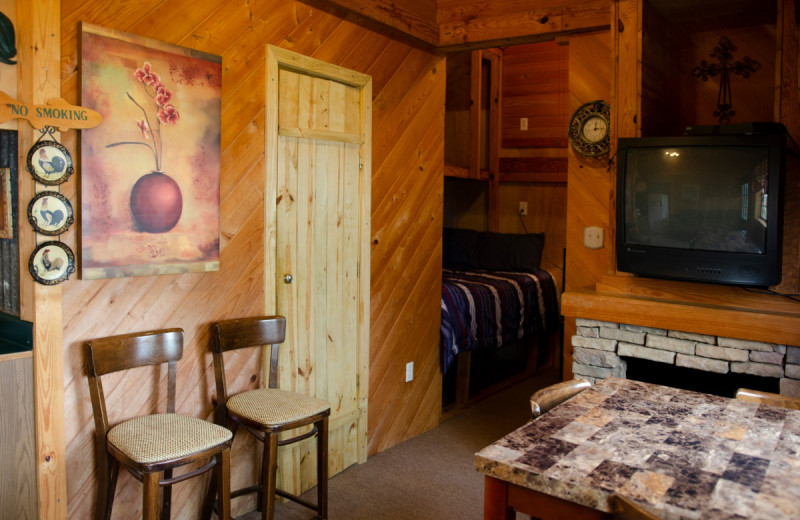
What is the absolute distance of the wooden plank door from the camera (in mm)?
3059

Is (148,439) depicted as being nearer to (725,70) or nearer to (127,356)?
(127,356)

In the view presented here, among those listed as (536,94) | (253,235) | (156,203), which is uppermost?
(536,94)

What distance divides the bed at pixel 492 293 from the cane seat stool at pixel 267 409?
5.12ft

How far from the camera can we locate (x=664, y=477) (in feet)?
4.77

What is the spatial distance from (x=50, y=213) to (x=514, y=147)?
4645 millimetres

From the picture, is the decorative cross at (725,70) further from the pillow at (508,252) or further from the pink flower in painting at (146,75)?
the pink flower in painting at (146,75)

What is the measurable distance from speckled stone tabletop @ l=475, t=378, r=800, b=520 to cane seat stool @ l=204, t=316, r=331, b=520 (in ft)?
3.87

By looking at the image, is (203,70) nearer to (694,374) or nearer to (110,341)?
(110,341)

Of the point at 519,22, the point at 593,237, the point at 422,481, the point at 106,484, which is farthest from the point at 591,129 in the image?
the point at 106,484

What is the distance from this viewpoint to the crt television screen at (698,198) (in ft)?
9.36

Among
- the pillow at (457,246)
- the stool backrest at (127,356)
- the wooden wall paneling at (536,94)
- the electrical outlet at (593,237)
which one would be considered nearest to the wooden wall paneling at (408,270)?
the electrical outlet at (593,237)

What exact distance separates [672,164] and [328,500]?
226 centimetres

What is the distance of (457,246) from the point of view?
19.6 feet

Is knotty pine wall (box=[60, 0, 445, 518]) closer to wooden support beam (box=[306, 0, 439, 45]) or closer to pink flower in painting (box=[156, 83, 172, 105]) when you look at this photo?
wooden support beam (box=[306, 0, 439, 45])
